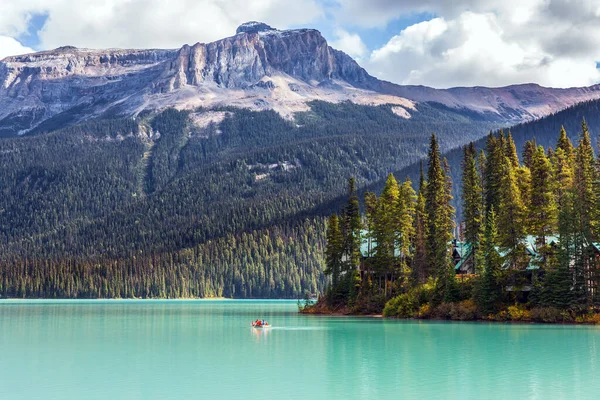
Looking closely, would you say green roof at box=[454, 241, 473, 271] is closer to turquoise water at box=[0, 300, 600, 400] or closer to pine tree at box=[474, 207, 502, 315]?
pine tree at box=[474, 207, 502, 315]

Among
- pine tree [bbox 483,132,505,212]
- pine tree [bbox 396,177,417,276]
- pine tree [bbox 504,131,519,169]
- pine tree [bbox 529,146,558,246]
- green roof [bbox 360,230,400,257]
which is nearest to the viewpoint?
pine tree [bbox 529,146,558,246]

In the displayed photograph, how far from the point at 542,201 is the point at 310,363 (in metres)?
50.2

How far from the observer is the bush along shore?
89062mm

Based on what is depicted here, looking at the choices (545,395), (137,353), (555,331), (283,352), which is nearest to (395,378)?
(545,395)

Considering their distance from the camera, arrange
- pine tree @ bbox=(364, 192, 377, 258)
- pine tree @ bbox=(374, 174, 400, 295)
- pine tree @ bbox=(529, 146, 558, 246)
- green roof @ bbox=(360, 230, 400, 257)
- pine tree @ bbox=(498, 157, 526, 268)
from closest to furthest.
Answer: pine tree @ bbox=(498, 157, 526, 268)
pine tree @ bbox=(529, 146, 558, 246)
pine tree @ bbox=(374, 174, 400, 295)
pine tree @ bbox=(364, 192, 377, 258)
green roof @ bbox=(360, 230, 400, 257)

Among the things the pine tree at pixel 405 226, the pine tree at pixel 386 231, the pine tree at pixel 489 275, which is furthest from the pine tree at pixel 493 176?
the pine tree at pixel 386 231

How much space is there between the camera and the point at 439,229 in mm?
103688

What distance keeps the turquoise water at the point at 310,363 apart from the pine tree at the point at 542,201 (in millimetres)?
14208

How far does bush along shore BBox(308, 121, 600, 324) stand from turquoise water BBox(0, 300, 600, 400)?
6.34 metres

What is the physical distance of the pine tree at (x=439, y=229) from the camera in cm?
9856

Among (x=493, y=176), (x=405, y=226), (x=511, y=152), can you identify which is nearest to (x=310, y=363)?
(x=405, y=226)

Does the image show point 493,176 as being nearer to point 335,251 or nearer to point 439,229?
point 439,229

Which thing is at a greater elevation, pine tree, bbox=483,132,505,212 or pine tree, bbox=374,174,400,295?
pine tree, bbox=483,132,505,212

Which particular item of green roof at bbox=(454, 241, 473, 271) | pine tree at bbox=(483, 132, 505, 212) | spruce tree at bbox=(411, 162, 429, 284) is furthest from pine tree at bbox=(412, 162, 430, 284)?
pine tree at bbox=(483, 132, 505, 212)
